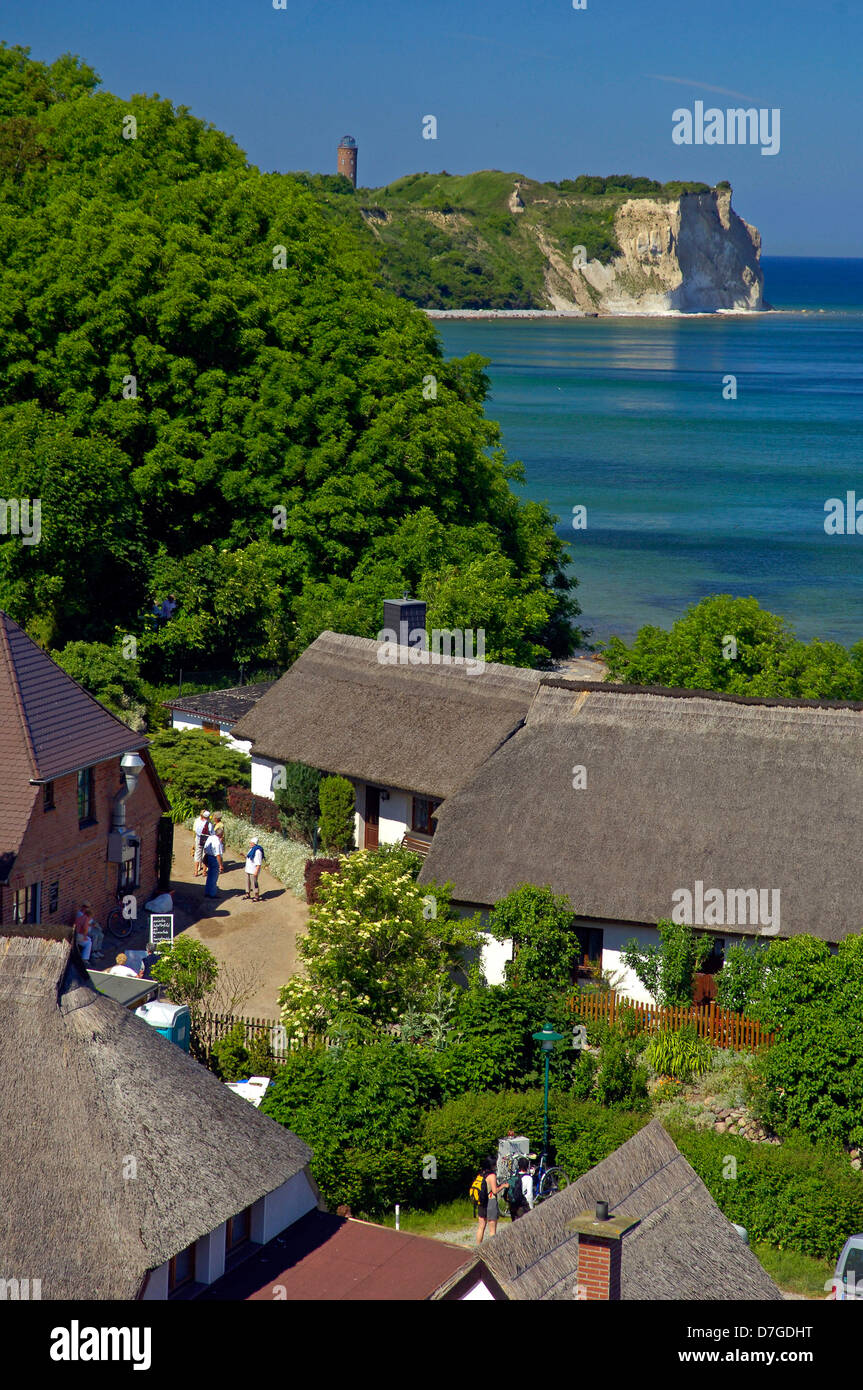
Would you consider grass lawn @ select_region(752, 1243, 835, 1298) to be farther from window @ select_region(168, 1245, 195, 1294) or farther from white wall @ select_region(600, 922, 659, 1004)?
window @ select_region(168, 1245, 195, 1294)

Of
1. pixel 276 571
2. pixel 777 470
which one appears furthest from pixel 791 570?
pixel 276 571

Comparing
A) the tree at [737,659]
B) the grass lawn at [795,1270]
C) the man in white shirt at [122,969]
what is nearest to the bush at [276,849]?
the man in white shirt at [122,969]

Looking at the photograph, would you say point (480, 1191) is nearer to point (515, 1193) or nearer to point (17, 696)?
point (515, 1193)

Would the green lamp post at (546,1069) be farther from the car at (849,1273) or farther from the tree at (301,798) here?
the tree at (301,798)

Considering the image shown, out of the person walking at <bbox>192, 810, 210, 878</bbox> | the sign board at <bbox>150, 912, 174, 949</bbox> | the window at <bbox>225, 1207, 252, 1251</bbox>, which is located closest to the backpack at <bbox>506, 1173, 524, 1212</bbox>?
the window at <bbox>225, 1207, 252, 1251</bbox>

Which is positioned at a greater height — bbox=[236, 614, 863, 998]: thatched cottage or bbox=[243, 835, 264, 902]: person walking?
bbox=[236, 614, 863, 998]: thatched cottage

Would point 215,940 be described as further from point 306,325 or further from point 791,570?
point 791,570

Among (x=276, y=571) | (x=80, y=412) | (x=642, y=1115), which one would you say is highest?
(x=80, y=412)
